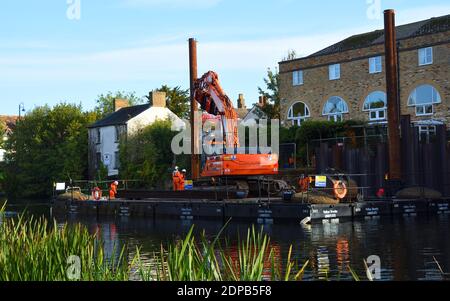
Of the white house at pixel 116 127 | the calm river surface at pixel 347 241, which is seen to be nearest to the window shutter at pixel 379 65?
the calm river surface at pixel 347 241

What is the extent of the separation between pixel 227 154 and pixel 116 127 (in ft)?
112

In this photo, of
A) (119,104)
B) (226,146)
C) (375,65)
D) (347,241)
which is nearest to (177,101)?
(119,104)

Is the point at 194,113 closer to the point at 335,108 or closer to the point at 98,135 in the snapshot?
the point at 335,108

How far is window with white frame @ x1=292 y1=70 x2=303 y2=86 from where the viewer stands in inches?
2326

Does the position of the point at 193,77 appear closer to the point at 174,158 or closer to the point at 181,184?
the point at 181,184

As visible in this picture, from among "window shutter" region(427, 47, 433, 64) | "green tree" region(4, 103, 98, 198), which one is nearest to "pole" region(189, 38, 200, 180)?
"window shutter" region(427, 47, 433, 64)

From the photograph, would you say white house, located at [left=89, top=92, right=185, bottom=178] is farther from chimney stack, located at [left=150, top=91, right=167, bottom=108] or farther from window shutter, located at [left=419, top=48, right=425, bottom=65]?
window shutter, located at [left=419, top=48, right=425, bottom=65]

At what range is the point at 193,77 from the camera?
45.5 meters

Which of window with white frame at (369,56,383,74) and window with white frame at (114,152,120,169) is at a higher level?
window with white frame at (369,56,383,74)

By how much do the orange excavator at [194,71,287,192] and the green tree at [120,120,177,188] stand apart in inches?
845

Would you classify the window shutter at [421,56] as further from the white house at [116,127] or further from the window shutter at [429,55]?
the white house at [116,127]

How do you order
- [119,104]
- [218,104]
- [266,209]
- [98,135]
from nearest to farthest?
1. [266,209]
2. [218,104]
3. [98,135]
4. [119,104]

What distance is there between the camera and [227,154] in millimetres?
35375
